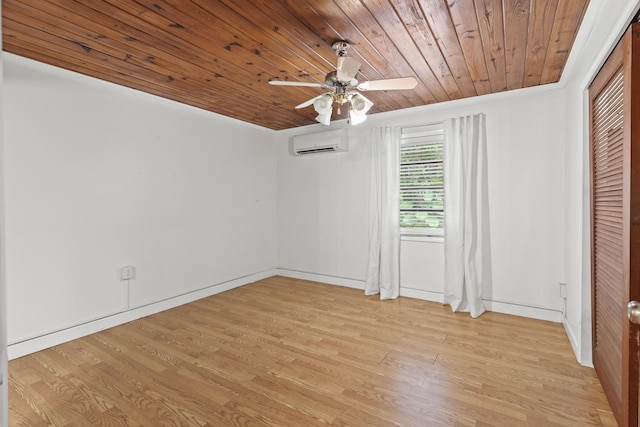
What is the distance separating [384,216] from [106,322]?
10.4 ft

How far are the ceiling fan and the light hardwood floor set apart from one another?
197 centimetres

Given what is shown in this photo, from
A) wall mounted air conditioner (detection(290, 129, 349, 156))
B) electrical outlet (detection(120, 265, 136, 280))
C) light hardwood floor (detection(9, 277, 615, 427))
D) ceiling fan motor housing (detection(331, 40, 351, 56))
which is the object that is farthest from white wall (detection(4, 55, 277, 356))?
ceiling fan motor housing (detection(331, 40, 351, 56))

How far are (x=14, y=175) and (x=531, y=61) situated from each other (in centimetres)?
423

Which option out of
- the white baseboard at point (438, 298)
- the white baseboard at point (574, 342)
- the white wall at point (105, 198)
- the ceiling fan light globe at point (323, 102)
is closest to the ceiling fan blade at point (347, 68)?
the ceiling fan light globe at point (323, 102)

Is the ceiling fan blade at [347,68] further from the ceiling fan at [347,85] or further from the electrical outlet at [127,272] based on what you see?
the electrical outlet at [127,272]

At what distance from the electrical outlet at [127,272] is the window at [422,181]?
10.1 ft

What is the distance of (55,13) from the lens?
194 centimetres

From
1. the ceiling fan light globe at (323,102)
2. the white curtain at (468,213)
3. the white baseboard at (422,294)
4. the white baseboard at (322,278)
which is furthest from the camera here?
the white baseboard at (322,278)

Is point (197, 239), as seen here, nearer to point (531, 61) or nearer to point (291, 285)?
point (291, 285)

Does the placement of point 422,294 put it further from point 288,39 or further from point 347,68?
point 288,39

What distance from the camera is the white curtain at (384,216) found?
13.2 feet

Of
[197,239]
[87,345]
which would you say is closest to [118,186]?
[197,239]

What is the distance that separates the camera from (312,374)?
233 centimetres

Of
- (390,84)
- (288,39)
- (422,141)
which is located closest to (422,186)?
(422,141)
